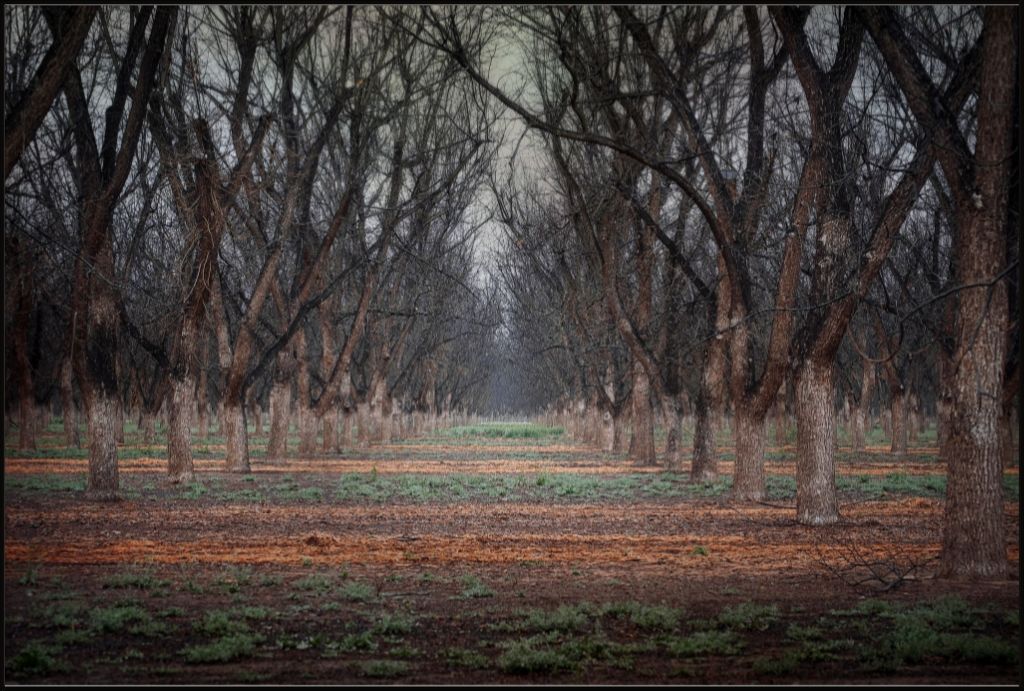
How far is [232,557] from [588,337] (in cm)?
Result: 2294

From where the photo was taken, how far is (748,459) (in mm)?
19000

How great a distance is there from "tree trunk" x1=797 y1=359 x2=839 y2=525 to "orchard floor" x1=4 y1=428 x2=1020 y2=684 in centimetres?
40

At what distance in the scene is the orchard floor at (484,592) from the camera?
742cm

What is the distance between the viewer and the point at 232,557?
41.3ft

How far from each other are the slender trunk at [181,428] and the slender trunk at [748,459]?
34.3 ft

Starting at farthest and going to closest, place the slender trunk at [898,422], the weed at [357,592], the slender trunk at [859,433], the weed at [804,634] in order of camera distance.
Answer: the slender trunk at [859,433], the slender trunk at [898,422], the weed at [357,592], the weed at [804,634]

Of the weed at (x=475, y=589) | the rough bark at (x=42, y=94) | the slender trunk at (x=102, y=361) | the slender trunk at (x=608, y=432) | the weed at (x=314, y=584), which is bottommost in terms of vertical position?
the weed at (x=475, y=589)

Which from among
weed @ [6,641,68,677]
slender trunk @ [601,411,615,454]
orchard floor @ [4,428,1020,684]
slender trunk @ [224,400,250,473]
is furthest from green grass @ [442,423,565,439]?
weed @ [6,641,68,677]

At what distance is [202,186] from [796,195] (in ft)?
36.2

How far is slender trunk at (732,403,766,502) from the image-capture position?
18.4 meters

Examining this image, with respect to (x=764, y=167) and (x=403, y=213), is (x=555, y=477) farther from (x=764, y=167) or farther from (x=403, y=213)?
(x=764, y=167)

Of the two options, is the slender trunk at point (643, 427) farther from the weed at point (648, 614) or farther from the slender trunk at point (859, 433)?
the weed at point (648, 614)

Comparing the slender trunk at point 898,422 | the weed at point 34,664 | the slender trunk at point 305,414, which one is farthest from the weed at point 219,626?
the slender trunk at point 898,422

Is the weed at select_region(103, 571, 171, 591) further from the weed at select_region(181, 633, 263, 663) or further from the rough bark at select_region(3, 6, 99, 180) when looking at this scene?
the rough bark at select_region(3, 6, 99, 180)
